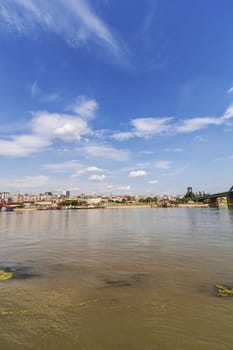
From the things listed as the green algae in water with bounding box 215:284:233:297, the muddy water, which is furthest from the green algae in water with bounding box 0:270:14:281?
the green algae in water with bounding box 215:284:233:297

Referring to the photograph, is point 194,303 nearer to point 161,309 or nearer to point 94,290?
point 161,309

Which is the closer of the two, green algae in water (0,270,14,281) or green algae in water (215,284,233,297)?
green algae in water (215,284,233,297)

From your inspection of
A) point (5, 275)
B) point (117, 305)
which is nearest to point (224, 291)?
point (117, 305)

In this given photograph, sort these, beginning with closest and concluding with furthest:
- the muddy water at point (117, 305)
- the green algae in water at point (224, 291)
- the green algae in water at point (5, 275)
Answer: the muddy water at point (117, 305)
the green algae in water at point (224, 291)
the green algae in water at point (5, 275)

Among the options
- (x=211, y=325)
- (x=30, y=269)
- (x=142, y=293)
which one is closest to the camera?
(x=211, y=325)

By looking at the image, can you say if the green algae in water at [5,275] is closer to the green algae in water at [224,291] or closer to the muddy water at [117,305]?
the muddy water at [117,305]

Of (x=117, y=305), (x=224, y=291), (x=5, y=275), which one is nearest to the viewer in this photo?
(x=117, y=305)

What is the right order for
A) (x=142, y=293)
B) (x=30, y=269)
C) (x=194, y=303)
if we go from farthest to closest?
(x=30, y=269), (x=142, y=293), (x=194, y=303)

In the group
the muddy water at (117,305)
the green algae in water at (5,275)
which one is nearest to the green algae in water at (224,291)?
the muddy water at (117,305)

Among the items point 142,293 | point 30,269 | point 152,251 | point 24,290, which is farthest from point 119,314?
point 152,251

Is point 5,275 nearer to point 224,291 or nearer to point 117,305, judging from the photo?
point 117,305

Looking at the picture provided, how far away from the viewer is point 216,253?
61.2ft

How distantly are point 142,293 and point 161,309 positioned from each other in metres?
1.74

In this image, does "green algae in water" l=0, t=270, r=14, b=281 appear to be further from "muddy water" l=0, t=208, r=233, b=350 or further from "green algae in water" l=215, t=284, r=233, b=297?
"green algae in water" l=215, t=284, r=233, b=297
